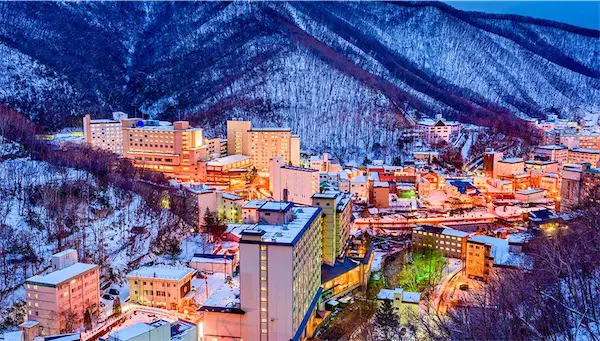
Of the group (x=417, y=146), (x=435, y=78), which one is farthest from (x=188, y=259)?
(x=435, y=78)

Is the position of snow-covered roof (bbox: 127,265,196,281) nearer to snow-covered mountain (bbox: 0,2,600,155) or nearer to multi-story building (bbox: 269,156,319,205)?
multi-story building (bbox: 269,156,319,205)

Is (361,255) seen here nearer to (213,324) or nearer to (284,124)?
(213,324)

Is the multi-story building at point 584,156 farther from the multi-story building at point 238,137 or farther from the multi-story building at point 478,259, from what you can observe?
the multi-story building at point 238,137

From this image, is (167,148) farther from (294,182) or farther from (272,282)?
(272,282)

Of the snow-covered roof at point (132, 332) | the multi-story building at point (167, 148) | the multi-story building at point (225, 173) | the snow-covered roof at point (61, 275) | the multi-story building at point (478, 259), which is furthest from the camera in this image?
the multi-story building at point (167, 148)

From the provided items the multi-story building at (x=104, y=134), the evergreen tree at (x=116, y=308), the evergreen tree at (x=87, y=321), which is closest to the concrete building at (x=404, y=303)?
the evergreen tree at (x=116, y=308)

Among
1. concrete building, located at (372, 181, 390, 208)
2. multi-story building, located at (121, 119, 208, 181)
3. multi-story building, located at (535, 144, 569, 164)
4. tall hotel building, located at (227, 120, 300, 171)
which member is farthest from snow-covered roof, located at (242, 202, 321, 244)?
multi-story building, located at (535, 144, 569, 164)

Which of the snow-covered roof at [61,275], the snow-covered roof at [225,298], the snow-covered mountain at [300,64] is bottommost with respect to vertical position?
the snow-covered roof at [225,298]
